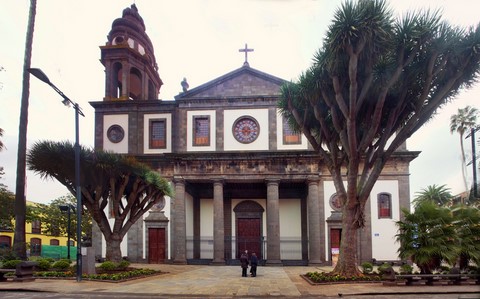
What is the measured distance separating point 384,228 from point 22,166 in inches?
925

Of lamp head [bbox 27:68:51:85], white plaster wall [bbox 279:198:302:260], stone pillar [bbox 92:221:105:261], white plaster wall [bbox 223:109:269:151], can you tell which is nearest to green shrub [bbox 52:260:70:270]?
lamp head [bbox 27:68:51:85]

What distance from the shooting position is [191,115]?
3325cm

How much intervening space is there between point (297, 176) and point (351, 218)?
12.5m

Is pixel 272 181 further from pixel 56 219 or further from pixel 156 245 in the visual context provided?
pixel 56 219

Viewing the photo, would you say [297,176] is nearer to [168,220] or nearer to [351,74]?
[168,220]

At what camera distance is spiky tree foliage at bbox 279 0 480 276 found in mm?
16547

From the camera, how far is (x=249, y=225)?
36.1 m

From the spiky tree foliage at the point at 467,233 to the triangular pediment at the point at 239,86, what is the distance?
1762cm

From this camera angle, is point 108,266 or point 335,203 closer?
point 108,266

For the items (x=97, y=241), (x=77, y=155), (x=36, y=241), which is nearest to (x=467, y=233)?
(x=77, y=155)

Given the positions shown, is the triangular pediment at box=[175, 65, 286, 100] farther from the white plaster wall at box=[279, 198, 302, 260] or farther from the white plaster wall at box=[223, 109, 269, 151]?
the white plaster wall at box=[279, 198, 302, 260]

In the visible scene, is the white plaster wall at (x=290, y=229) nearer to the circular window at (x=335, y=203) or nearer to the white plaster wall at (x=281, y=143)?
the circular window at (x=335, y=203)

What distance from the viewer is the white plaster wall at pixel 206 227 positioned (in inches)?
1374

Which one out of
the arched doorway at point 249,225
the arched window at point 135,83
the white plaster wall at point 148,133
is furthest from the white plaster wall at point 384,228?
the arched window at point 135,83
